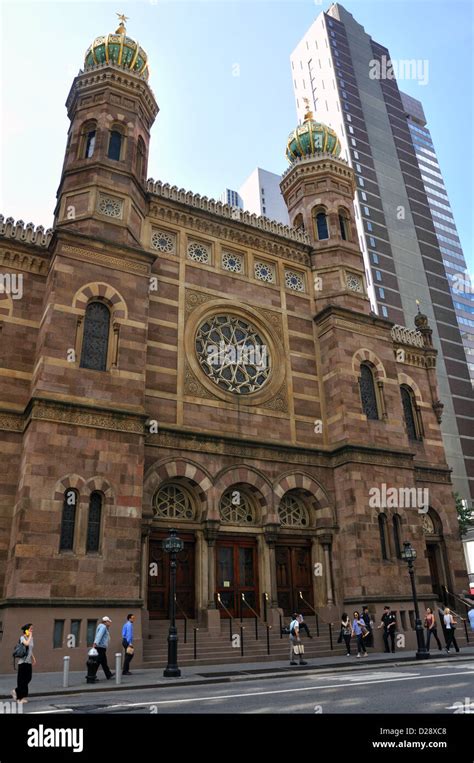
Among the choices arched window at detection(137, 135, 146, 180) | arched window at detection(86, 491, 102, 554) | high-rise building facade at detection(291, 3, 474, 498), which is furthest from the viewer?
high-rise building facade at detection(291, 3, 474, 498)

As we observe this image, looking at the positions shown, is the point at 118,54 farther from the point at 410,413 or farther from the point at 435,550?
the point at 435,550

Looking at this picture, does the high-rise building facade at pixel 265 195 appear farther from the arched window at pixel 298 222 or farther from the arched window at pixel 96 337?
the arched window at pixel 96 337

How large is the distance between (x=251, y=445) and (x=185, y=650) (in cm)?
806

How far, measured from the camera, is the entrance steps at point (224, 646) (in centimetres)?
1700

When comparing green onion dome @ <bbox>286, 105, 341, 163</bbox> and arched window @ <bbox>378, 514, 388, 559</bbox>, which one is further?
green onion dome @ <bbox>286, 105, 341, 163</bbox>

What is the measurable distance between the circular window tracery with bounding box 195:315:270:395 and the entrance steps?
30.6ft

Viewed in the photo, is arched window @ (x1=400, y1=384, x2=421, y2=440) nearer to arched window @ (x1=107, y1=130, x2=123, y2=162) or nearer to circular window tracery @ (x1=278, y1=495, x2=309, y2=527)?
circular window tracery @ (x1=278, y1=495, x2=309, y2=527)

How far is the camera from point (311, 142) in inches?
1232

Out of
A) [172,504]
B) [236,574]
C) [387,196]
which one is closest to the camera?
[172,504]

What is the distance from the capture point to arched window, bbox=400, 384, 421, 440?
98.3 feet

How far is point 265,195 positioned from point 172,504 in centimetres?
11722

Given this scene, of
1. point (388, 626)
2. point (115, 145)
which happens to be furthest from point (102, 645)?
point (115, 145)

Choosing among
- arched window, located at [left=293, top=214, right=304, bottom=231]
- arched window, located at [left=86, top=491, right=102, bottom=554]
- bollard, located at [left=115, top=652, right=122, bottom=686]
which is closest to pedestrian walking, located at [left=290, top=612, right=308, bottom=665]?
bollard, located at [left=115, top=652, right=122, bottom=686]
